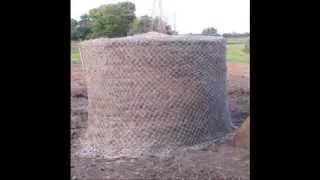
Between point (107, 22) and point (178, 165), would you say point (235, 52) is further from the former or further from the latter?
point (178, 165)

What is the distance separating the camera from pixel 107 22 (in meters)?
5.82

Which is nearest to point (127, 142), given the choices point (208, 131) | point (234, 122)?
point (208, 131)

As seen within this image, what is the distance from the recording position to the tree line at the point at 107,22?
18.4ft

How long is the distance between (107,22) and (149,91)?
7.53 ft

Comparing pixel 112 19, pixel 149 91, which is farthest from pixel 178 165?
pixel 112 19

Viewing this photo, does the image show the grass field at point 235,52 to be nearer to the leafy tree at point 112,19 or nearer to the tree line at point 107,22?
the tree line at point 107,22

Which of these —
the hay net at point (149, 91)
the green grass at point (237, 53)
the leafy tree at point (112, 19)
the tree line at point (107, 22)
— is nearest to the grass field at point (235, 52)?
the green grass at point (237, 53)

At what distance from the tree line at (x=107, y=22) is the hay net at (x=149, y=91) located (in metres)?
1.55

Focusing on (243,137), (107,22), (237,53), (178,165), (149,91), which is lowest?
(178,165)
